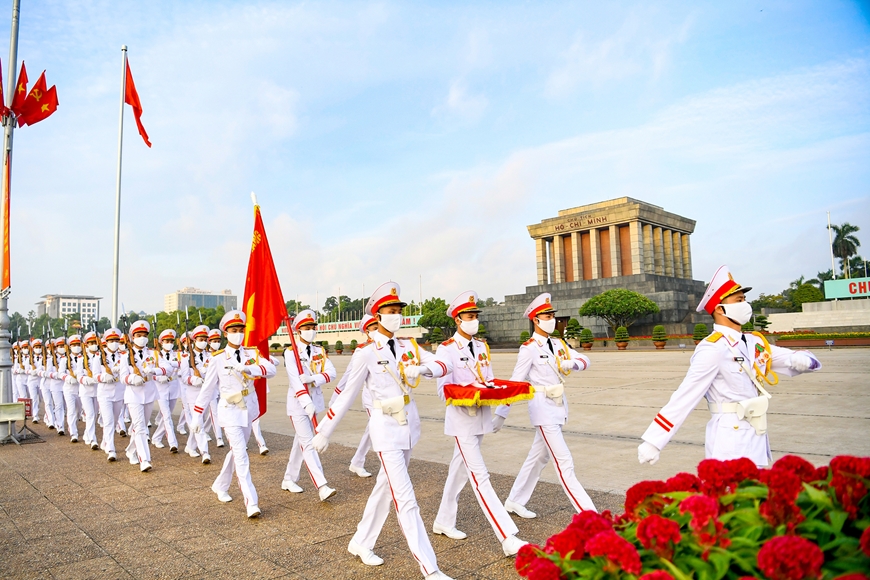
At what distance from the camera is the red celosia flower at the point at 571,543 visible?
2.04m

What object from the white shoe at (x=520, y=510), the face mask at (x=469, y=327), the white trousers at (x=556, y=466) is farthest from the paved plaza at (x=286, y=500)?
the face mask at (x=469, y=327)

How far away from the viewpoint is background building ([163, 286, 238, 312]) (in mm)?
158500

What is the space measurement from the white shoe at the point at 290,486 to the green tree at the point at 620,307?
4069cm

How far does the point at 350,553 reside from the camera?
17.1 feet

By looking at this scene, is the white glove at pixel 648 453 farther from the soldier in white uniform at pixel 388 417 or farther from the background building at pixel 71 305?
the background building at pixel 71 305

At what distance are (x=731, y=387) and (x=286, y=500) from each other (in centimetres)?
507

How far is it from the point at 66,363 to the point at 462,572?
12.9 metres

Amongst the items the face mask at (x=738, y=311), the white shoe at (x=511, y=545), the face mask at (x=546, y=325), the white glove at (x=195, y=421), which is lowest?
the white shoe at (x=511, y=545)

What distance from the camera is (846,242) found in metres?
65.4

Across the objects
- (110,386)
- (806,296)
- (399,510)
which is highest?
(806,296)

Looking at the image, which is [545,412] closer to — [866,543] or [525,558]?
[525,558]

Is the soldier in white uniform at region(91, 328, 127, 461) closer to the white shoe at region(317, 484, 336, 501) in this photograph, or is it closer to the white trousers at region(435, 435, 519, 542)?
the white shoe at region(317, 484, 336, 501)

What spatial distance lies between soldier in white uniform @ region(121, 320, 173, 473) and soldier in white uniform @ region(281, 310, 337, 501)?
2.72 meters

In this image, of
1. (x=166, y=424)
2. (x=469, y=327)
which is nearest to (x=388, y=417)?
(x=469, y=327)
